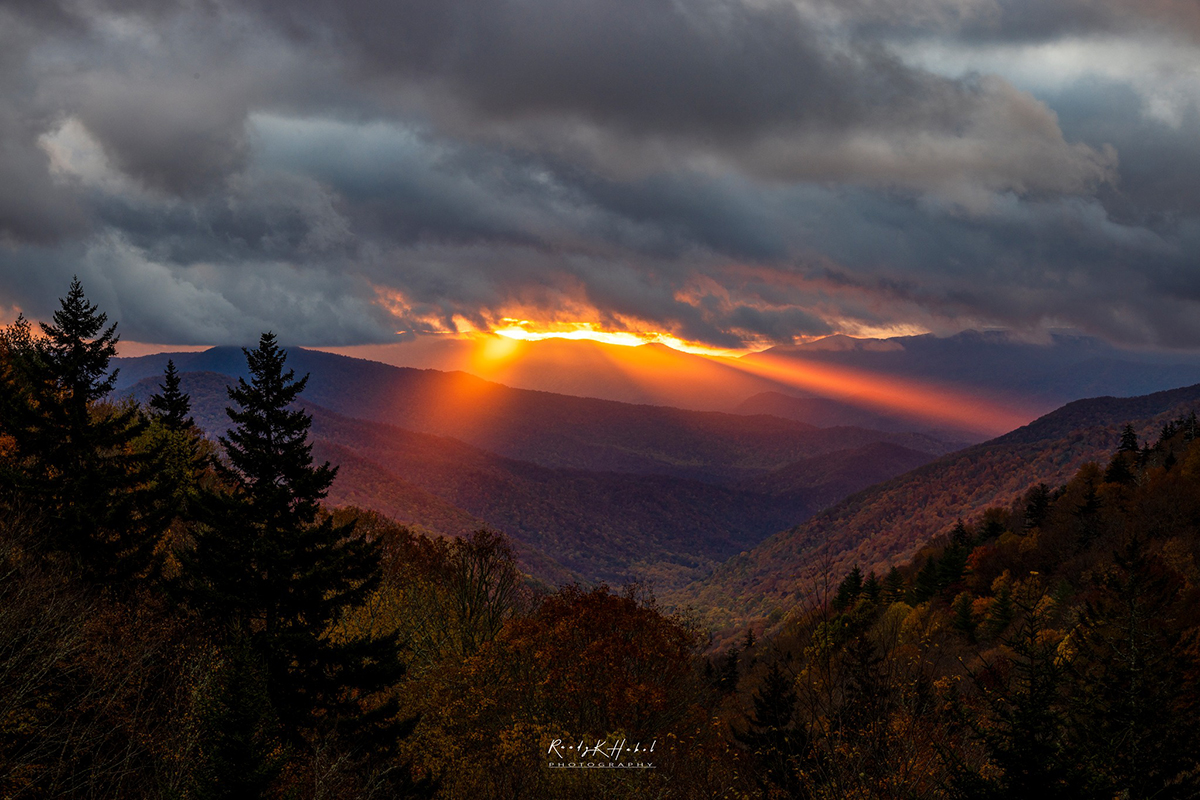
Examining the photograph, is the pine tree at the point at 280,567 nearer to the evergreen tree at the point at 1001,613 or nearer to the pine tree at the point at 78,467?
the pine tree at the point at 78,467

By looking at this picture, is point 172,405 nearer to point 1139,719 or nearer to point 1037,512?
point 1139,719

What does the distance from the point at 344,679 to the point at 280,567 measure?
176 inches

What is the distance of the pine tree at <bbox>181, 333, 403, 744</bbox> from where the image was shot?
21.6 m

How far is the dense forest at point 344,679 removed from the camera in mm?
16844

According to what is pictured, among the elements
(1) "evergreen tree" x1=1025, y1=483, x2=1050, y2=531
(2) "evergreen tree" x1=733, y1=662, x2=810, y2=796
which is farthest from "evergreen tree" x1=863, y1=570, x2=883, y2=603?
(2) "evergreen tree" x1=733, y1=662, x2=810, y2=796

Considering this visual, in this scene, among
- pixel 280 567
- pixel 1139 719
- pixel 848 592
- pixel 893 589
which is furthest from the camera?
pixel 848 592

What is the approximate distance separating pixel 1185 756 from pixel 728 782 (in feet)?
52.1

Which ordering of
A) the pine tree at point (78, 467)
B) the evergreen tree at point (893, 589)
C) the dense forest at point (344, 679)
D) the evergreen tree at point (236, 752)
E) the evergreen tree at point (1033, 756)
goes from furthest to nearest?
the evergreen tree at point (893, 589), the pine tree at point (78, 467), the dense forest at point (344, 679), the evergreen tree at point (236, 752), the evergreen tree at point (1033, 756)

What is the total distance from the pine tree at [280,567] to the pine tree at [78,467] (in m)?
9.15

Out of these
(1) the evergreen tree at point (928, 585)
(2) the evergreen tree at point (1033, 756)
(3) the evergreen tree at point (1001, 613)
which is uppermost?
(2) the evergreen tree at point (1033, 756)

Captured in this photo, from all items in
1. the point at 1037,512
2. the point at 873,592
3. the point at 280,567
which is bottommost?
the point at 873,592

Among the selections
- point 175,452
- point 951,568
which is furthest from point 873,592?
point 175,452

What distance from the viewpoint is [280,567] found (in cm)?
2166

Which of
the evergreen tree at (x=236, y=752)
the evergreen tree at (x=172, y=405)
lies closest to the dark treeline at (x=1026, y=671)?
the evergreen tree at (x=236, y=752)
